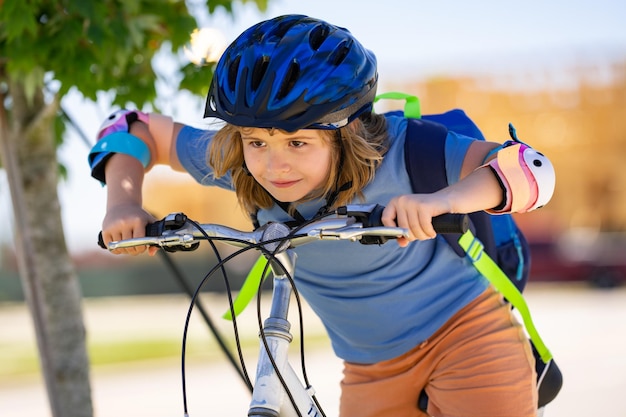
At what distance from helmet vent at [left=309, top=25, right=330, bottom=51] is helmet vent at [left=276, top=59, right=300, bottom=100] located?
3.3 inches

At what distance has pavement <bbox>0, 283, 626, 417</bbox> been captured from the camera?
707 centimetres

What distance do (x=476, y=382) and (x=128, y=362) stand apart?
780cm

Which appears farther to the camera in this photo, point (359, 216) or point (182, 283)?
point (182, 283)

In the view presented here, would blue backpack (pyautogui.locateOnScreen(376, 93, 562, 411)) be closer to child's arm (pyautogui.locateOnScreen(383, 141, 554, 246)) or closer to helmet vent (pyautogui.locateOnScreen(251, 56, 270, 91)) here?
child's arm (pyautogui.locateOnScreen(383, 141, 554, 246))

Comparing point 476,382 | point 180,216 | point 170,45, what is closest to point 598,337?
point 170,45

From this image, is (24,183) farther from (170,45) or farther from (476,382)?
(476,382)

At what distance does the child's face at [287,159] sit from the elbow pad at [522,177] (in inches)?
17.4

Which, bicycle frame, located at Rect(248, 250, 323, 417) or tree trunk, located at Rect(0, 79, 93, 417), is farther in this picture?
tree trunk, located at Rect(0, 79, 93, 417)

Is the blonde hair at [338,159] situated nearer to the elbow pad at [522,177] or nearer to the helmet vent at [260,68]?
the helmet vent at [260,68]

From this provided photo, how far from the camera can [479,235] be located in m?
2.84

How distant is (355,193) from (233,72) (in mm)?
495

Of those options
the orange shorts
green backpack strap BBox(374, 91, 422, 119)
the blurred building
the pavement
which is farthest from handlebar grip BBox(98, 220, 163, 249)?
the blurred building

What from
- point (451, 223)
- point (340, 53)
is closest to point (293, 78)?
point (340, 53)

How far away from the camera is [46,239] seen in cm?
424
